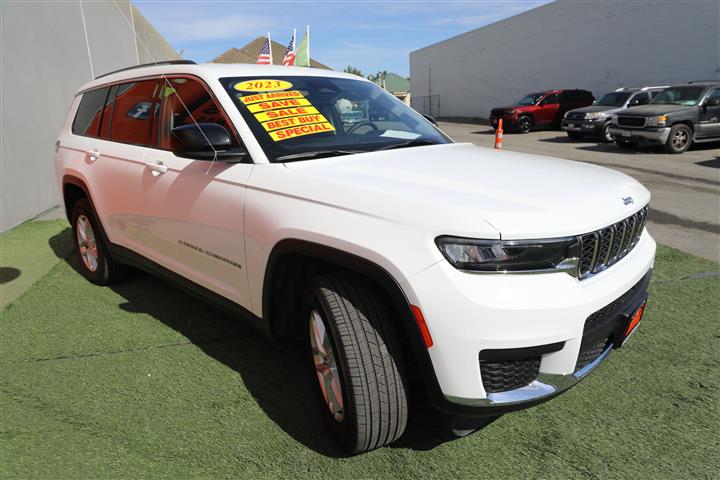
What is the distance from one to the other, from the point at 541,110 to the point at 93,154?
20379mm

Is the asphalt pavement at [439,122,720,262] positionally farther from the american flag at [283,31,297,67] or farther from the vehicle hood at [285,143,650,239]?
the american flag at [283,31,297,67]

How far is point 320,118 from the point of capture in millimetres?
3041

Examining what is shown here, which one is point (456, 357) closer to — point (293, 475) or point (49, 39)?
point (293, 475)

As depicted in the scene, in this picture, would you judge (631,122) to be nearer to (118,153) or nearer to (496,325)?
(118,153)

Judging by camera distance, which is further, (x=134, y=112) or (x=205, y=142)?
(x=134, y=112)

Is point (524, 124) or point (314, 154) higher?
point (314, 154)

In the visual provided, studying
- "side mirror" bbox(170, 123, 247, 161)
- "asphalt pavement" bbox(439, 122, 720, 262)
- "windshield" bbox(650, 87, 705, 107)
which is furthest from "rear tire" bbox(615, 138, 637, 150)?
"side mirror" bbox(170, 123, 247, 161)

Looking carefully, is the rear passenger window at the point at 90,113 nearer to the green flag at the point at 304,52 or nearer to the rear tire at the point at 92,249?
the rear tire at the point at 92,249

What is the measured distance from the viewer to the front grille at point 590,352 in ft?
6.91

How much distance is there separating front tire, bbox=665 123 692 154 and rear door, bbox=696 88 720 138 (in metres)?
0.31

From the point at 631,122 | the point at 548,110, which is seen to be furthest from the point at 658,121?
the point at 548,110

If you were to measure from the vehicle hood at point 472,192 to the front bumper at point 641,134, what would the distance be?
12.2 metres

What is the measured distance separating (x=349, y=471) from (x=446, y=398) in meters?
0.66

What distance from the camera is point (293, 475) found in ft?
7.46
